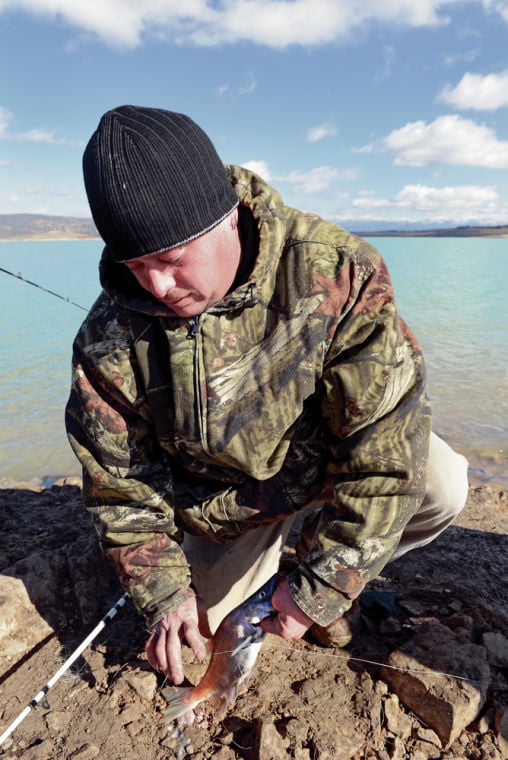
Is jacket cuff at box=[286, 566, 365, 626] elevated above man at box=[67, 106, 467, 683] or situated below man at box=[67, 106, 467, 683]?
below

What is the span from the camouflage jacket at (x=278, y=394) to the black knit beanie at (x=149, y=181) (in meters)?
0.22

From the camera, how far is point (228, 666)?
2.23 meters

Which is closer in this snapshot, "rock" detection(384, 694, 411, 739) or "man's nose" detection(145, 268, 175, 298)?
"man's nose" detection(145, 268, 175, 298)

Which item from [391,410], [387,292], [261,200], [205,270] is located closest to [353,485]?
[391,410]

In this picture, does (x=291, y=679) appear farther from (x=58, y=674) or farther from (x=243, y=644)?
(x=58, y=674)

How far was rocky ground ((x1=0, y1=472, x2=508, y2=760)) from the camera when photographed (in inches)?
81.9

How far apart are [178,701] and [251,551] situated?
2.27 feet

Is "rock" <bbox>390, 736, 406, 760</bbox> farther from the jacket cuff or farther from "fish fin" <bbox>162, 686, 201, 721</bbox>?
"fish fin" <bbox>162, 686, 201, 721</bbox>

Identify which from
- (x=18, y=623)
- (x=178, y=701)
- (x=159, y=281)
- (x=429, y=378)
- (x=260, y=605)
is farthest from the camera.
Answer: (x=429, y=378)

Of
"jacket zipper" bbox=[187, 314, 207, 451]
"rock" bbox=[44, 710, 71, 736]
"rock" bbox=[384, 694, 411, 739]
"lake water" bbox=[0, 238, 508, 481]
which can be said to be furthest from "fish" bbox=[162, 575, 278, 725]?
"lake water" bbox=[0, 238, 508, 481]

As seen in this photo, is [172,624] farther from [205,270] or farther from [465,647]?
[205,270]

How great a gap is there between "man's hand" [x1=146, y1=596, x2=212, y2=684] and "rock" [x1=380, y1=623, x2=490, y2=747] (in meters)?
0.78

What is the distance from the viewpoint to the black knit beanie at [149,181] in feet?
5.41

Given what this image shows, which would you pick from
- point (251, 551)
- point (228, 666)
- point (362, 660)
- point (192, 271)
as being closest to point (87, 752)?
point (228, 666)
